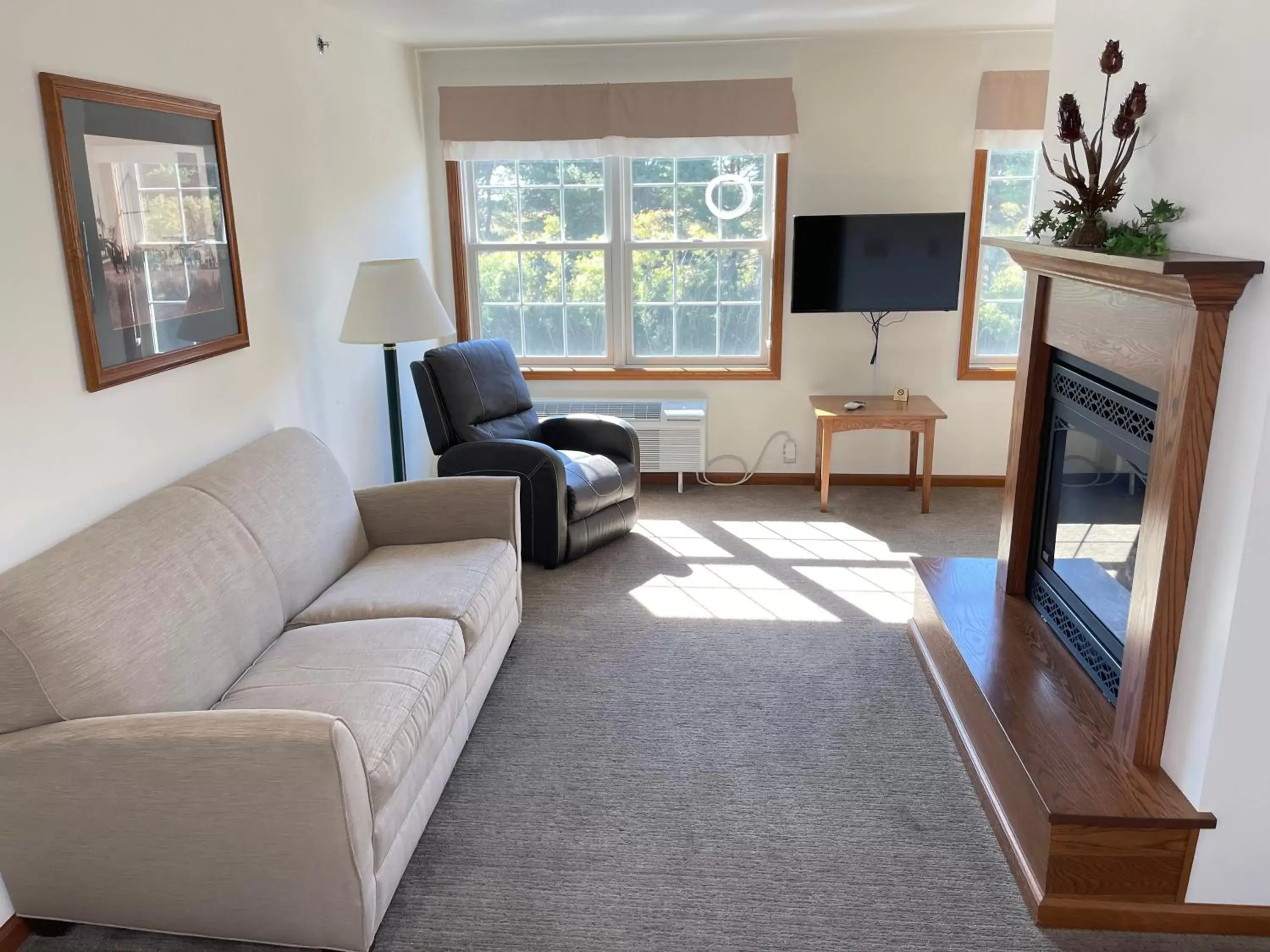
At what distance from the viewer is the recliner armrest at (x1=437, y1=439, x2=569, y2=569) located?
389 centimetres

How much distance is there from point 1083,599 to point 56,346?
111 inches

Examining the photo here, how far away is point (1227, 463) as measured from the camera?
1.85m

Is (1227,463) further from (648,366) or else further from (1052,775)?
(648,366)

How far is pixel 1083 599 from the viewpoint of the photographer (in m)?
2.65

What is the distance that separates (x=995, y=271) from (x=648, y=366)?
78.0 inches

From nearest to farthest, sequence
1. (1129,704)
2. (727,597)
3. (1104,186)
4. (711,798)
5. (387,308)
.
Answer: (1129,704), (1104,186), (711,798), (387,308), (727,597)

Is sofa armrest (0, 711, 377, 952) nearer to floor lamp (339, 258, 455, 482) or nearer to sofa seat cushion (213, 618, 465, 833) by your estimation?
sofa seat cushion (213, 618, 465, 833)

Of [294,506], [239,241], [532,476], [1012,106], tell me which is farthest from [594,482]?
[1012,106]

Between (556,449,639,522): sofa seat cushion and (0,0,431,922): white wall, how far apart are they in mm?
1014

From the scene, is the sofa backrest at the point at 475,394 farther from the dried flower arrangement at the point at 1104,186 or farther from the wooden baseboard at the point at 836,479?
the dried flower arrangement at the point at 1104,186

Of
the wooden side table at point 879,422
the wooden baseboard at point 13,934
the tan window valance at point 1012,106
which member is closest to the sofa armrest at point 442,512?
the wooden baseboard at point 13,934

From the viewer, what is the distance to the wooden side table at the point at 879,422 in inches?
184

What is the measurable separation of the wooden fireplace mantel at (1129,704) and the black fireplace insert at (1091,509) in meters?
0.09

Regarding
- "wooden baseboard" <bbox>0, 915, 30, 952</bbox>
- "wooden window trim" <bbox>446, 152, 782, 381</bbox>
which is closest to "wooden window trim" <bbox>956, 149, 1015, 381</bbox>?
"wooden window trim" <bbox>446, 152, 782, 381</bbox>
